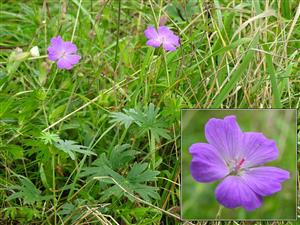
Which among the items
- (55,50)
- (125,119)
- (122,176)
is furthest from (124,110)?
(55,50)

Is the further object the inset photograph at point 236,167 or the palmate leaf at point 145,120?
the palmate leaf at point 145,120

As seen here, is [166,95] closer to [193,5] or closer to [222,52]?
[222,52]

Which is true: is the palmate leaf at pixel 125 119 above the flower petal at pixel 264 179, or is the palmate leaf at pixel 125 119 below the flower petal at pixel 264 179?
above

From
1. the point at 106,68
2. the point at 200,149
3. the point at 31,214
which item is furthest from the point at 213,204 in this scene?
the point at 106,68

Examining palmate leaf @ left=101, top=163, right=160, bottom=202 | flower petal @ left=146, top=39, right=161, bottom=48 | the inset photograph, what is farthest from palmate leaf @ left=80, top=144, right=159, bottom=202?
flower petal @ left=146, top=39, right=161, bottom=48

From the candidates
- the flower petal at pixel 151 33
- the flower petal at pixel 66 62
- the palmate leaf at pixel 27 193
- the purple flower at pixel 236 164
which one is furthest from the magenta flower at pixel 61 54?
the purple flower at pixel 236 164

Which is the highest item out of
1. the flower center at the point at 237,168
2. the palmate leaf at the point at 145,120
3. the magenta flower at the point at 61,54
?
the magenta flower at the point at 61,54

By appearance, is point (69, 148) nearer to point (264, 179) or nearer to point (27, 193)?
point (27, 193)

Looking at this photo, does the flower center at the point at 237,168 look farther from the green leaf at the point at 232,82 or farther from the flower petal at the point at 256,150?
the green leaf at the point at 232,82

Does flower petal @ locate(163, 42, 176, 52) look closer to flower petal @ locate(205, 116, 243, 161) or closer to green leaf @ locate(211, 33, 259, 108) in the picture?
green leaf @ locate(211, 33, 259, 108)
